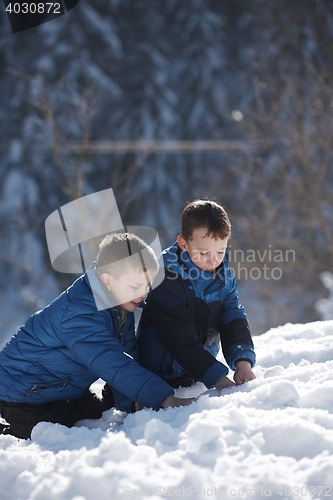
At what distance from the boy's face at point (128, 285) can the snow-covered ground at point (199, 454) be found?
56 centimetres

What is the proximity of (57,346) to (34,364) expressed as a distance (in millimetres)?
160

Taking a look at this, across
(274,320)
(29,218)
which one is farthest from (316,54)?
(29,218)

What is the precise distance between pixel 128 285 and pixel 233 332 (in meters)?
0.73

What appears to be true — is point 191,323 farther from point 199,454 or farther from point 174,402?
point 199,454

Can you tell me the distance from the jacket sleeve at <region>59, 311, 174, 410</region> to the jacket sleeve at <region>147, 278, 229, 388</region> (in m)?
0.21

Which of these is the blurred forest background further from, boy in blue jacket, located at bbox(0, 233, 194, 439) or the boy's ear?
boy in blue jacket, located at bbox(0, 233, 194, 439)

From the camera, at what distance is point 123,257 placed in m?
2.02

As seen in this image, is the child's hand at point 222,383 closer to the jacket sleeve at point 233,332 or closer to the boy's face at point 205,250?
the jacket sleeve at point 233,332

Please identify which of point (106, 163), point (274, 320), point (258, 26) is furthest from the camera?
point (258, 26)

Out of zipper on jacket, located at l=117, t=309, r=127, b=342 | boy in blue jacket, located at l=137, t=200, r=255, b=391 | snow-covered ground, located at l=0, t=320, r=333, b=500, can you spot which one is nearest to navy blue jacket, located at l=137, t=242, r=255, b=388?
boy in blue jacket, located at l=137, t=200, r=255, b=391

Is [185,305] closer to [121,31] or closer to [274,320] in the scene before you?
[274,320]

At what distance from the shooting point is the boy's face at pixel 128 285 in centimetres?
201

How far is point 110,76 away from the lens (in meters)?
14.5

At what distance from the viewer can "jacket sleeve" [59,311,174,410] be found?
1.85 m
